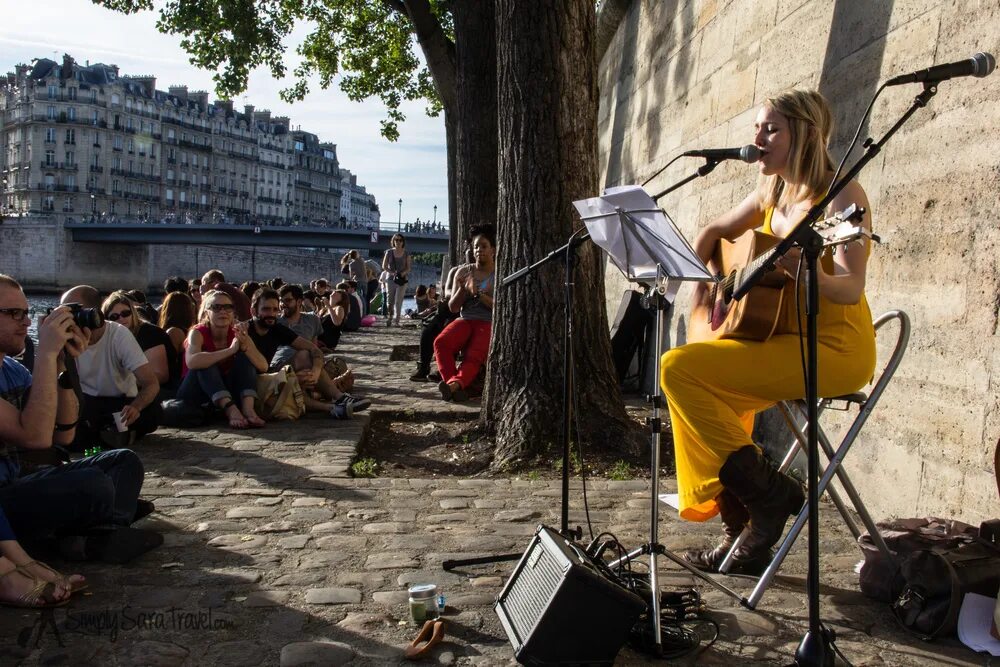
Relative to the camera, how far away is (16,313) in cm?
382

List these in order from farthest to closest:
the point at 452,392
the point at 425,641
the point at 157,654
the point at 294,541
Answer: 1. the point at 452,392
2. the point at 294,541
3. the point at 425,641
4. the point at 157,654

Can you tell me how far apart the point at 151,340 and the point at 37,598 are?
172 inches

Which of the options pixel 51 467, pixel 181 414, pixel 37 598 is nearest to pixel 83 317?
pixel 51 467

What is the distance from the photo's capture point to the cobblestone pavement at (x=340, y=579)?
3.09 metres

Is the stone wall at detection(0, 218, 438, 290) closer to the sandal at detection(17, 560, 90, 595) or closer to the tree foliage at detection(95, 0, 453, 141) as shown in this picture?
the tree foliage at detection(95, 0, 453, 141)

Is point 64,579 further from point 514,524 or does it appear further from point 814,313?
point 814,313

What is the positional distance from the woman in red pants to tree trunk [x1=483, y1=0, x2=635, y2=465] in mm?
2768

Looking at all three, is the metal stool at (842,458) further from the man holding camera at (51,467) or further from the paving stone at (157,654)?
the man holding camera at (51,467)

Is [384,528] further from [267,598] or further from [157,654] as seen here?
[157,654]

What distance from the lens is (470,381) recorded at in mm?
9008

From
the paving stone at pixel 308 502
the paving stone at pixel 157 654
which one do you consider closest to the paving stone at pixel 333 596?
the paving stone at pixel 157 654

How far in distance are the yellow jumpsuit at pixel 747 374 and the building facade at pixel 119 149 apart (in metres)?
86.5

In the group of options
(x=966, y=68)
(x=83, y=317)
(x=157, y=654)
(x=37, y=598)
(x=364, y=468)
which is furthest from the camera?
(x=364, y=468)

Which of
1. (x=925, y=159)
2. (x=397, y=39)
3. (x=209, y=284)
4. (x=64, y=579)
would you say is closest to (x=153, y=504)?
(x=64, y=579)
